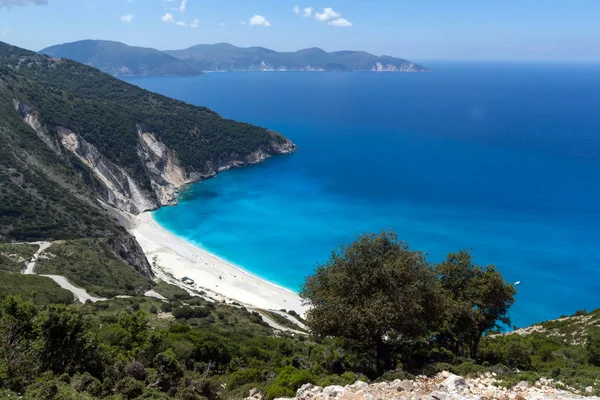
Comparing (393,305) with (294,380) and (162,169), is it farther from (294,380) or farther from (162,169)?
(162,169)

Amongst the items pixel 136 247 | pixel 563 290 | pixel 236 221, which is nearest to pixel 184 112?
pixel 236 221

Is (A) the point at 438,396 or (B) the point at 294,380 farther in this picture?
(B) the point at 294,380

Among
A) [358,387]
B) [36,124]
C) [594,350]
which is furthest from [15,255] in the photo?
[594,350]

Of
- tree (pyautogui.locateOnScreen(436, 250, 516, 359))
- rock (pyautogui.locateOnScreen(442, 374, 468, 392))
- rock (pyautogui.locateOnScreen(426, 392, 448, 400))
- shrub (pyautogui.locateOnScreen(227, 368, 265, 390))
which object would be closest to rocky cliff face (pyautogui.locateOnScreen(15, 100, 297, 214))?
shrub (pyautogui.locateOnScreen(227, 368, 265, 390))

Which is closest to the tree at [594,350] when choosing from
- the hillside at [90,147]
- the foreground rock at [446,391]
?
the foreground rock at [446,391]

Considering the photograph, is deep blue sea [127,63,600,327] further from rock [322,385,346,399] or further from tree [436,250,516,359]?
rock [322,385,346,399]

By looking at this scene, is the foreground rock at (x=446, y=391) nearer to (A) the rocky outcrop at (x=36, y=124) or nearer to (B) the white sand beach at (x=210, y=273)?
(B) the white sand beach at (x=210, y=273)
